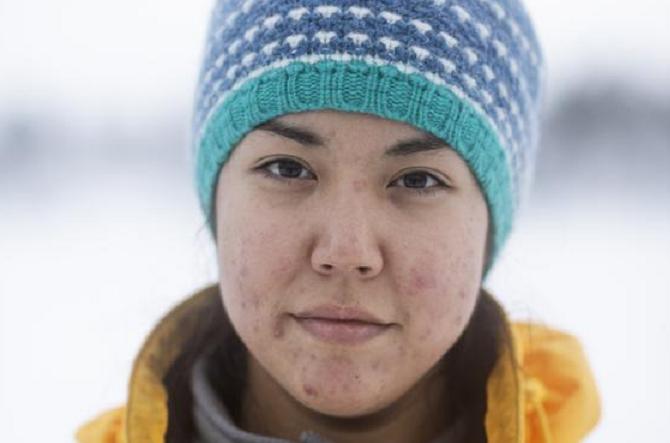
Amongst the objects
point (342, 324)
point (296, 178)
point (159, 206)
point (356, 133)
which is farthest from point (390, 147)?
point (159, 206)

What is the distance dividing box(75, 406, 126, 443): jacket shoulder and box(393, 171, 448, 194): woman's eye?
2.32 feet

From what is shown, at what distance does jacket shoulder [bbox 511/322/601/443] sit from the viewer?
1746mm

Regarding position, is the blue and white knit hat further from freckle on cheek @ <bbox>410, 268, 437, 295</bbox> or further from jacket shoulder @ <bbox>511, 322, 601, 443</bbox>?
jacket shoulder @ <bbox>511, 322, 601, 443</bbox>

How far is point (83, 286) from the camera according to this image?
15.2 ft

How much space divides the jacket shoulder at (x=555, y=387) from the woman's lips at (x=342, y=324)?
1.17ft

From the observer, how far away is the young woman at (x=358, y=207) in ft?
4.92

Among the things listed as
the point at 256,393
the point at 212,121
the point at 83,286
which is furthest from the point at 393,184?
the point at 83,286

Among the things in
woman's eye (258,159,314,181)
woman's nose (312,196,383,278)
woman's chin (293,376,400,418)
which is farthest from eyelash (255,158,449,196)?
woman's chin (293,376,400,418)

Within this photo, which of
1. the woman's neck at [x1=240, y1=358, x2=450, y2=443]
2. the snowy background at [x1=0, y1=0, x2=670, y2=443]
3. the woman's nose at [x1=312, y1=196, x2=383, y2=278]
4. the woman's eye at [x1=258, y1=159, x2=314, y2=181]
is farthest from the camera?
the snowy background at [x1=0, y1=0, x2=670, y2=443]

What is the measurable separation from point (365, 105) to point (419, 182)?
0.54ft

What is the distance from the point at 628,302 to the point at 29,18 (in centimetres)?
924

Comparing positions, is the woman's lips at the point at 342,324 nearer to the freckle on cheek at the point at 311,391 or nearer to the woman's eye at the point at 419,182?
the freckle on cheek at the point at 311,391

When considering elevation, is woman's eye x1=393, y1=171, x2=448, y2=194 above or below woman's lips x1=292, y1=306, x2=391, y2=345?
above

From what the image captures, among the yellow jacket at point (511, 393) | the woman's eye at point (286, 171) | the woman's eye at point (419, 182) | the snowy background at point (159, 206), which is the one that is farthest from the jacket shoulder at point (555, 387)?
the woman's eye at point (286, 171)
